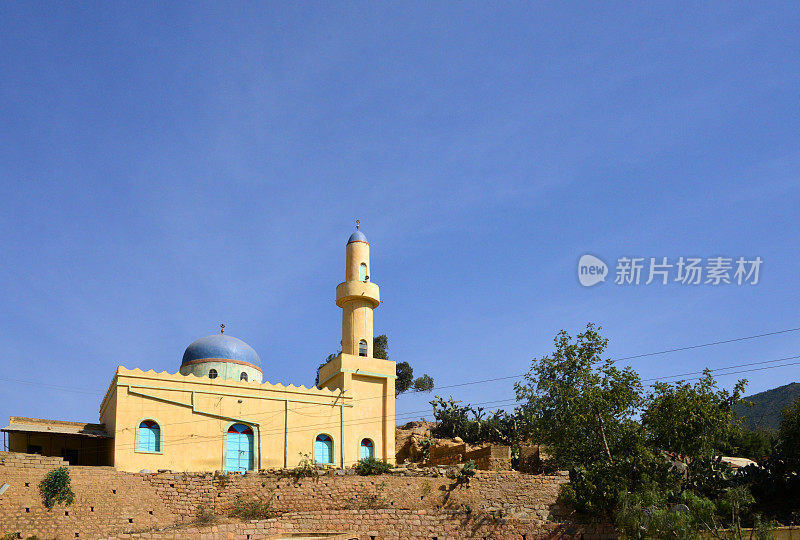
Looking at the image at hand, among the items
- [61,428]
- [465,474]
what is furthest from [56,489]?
[465,474]

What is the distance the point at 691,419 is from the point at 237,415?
16.8m

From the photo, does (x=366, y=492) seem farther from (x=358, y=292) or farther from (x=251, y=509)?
(x=358, y=292)

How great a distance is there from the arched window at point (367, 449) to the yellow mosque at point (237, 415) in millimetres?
42

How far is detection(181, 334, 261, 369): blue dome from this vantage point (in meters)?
32.2

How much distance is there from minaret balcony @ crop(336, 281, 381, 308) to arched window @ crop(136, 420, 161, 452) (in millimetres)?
10440

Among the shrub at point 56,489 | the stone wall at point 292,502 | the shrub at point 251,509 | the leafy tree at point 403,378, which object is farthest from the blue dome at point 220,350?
the leafy tree at point 403,378

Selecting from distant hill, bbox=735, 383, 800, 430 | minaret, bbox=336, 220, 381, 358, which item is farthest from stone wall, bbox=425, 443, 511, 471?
distant hill, bbox=735, 383, 800, 430

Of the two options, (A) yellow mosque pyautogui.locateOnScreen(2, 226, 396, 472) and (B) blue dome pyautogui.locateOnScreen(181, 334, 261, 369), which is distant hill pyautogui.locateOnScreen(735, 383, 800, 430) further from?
(B) blue dome pyautogui.locateOnScreen(181, 334, 261, 369)

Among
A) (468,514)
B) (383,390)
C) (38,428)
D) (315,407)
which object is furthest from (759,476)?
(38,428)

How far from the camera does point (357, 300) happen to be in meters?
34.2

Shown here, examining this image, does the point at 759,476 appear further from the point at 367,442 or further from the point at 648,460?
the point at 367,442

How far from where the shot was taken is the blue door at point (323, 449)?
3031 centimetres

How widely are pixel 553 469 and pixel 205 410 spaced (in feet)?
45.7

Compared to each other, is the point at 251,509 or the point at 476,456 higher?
the point at 476,456
